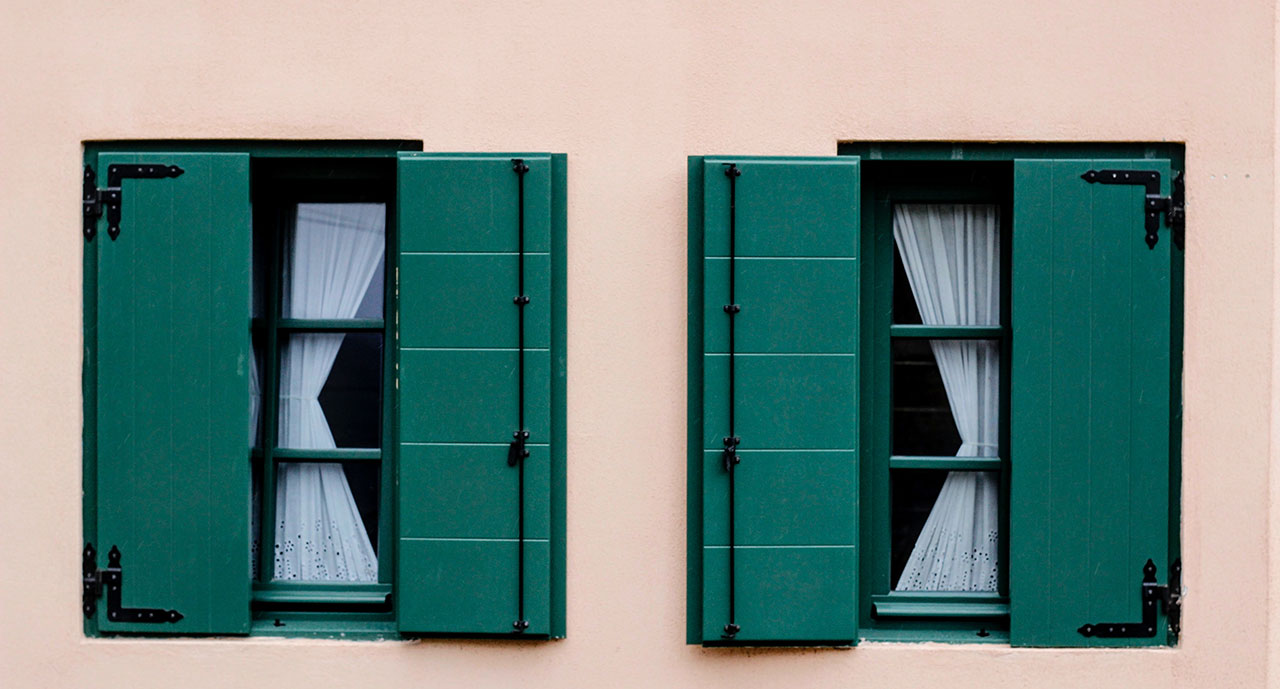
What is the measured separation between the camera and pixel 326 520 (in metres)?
4.00

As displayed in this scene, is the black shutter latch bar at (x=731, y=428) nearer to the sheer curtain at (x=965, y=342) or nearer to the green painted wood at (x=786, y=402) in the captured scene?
the green painted wood at (x=786, y=402)

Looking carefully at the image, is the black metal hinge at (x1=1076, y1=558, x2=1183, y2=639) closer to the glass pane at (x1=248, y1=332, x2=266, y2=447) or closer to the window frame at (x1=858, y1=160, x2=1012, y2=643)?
the window frame at (x1=858, y1=160, x2=1012, y2=643)

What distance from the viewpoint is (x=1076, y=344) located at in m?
3.74

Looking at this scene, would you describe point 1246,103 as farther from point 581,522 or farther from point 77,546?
point 77,546

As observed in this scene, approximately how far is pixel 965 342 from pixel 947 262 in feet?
0.89

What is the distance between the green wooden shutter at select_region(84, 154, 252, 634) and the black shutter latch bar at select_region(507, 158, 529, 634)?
86 centimetres

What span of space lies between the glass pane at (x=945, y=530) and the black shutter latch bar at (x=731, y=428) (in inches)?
24.5

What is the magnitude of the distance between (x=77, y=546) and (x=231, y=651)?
60cm

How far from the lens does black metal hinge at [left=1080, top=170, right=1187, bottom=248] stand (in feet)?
12.2

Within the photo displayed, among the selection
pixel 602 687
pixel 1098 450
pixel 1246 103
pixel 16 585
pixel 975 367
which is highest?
pixel 1246 103

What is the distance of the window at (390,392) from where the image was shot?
12.1ft

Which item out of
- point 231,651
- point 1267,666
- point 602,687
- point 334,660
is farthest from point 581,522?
point 1267,666

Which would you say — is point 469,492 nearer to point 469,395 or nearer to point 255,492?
point 469,395

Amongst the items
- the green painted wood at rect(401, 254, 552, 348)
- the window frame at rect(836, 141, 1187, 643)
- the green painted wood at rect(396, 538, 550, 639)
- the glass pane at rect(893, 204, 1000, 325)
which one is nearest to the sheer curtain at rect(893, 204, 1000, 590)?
the glass pane at rect(893, 204, 1000, 325)
